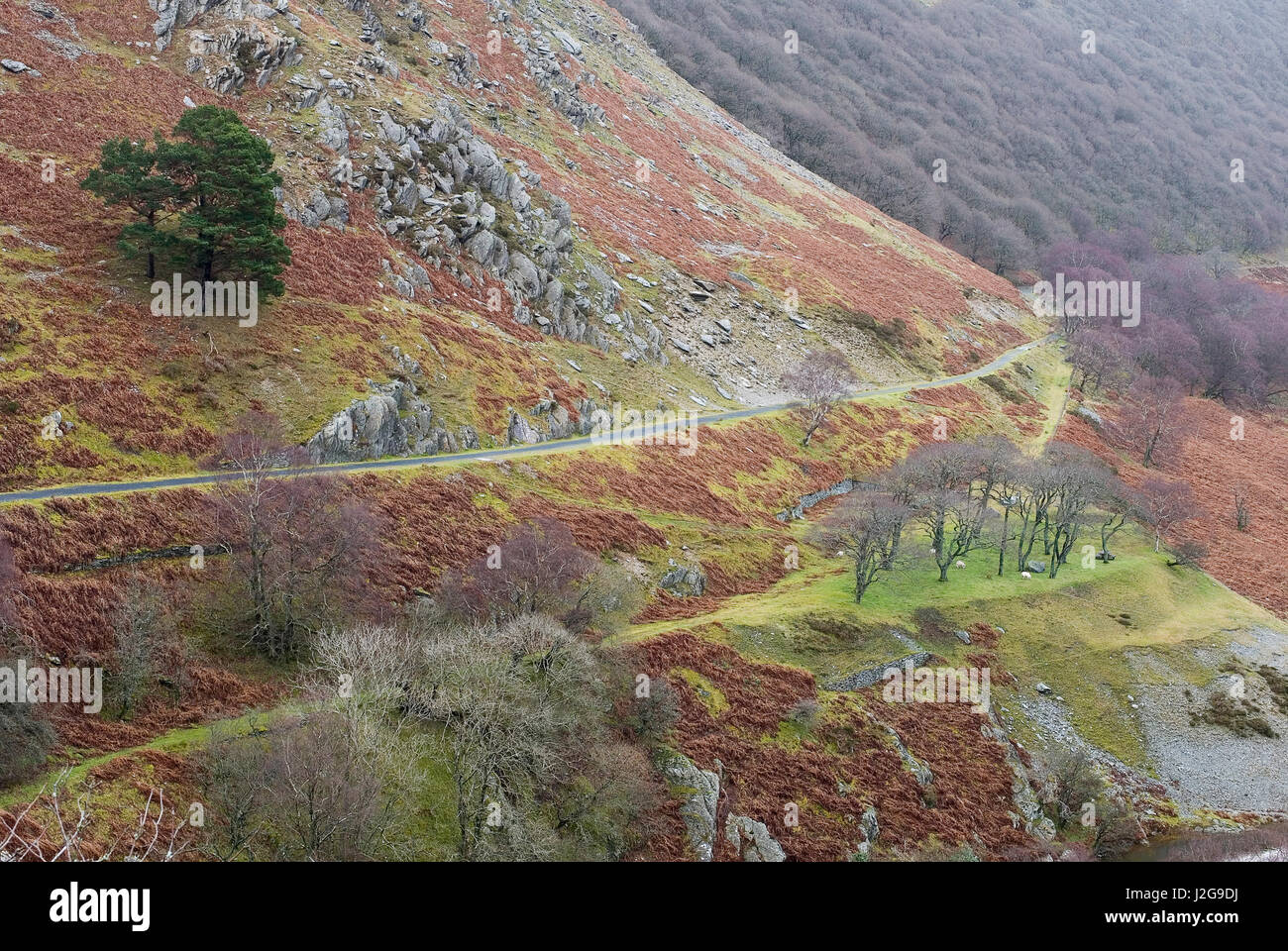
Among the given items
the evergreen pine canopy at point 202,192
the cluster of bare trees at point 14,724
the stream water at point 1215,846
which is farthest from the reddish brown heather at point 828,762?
the evergreen pine canopy at point 202,192

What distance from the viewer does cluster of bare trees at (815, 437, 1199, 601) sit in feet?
187

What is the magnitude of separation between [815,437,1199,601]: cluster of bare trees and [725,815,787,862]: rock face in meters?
20.2

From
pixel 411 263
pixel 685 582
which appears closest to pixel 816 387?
pixel 685 582

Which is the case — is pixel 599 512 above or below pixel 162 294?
below

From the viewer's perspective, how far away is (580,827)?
34688 millimetres

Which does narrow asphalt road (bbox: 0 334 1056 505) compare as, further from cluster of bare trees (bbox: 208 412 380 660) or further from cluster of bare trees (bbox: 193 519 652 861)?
cluster of bare trees (bbox: 193 519 652 861)

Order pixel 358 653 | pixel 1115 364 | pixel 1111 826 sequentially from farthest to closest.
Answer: pixel 1115 364, pixel 1111 826, pixel 358 653

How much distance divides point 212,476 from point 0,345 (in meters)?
13.7

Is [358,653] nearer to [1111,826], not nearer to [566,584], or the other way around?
[566,584]

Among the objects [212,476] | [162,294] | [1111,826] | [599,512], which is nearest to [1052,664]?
[1111,826]

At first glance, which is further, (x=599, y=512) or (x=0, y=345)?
(x=599, y=512)

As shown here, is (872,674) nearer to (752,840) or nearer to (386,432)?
(752,840)

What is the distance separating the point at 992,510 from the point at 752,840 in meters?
42.4

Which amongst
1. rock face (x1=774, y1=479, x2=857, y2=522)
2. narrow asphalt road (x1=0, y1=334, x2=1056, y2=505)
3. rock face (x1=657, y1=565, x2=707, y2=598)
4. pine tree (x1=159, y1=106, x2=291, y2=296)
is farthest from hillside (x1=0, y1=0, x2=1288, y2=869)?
pine tree (x1=159, y1=106, x2=291, y2=296)
